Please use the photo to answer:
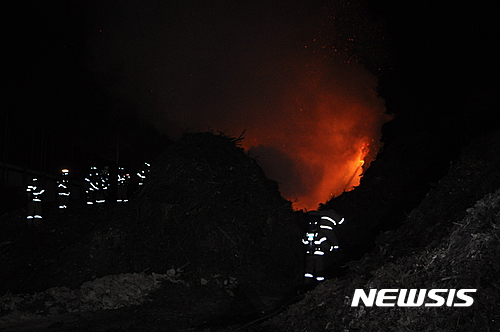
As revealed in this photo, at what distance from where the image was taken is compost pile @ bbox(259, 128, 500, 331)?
149 inches

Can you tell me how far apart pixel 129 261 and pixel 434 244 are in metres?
6.22

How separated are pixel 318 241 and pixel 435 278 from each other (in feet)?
11.0

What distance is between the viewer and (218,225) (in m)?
8.96

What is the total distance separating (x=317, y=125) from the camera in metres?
19.0

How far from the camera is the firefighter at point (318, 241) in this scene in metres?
7.53

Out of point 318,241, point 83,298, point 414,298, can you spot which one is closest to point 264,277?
point 318,241

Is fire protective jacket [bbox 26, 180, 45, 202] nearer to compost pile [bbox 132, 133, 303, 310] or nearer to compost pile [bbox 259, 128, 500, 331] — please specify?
compost pile [bbox 132, 133, 303, 310]

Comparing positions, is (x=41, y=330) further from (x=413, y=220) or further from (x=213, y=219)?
(x=413, y=220)

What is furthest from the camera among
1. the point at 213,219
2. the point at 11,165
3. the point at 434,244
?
the point at 11,165

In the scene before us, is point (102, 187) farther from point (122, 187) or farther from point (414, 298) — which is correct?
point (414, 298)

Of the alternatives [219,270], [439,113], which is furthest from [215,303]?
[439,113]

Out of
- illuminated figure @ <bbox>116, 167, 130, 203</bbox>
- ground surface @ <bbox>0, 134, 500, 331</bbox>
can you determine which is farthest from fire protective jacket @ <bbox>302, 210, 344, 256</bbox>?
illuminated figure @ <bbox>116, 167, 130, 203</bbox>

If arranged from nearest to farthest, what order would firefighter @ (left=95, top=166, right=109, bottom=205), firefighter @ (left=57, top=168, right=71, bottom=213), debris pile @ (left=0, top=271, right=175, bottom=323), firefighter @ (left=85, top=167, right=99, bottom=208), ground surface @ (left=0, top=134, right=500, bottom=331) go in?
ground surface @ (left=0, top=134, right=500, bottom=331), debris pile @ (left=0, top=271, right=175, bottom=323), firefighter @ (left=57, top=168, right=71, bottom=213), firefighter @ (left=95, top=166, right=109, bottom=205), firefighter @ (left=85, top=167, right=99, bottom=208)

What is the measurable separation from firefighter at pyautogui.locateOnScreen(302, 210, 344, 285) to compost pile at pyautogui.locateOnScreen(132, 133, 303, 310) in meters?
0.93
